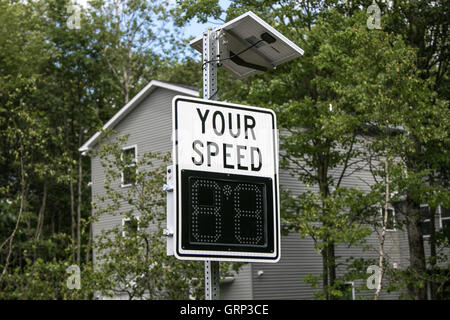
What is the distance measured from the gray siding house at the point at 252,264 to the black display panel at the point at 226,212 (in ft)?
54.2

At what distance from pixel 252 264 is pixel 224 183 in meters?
17.7

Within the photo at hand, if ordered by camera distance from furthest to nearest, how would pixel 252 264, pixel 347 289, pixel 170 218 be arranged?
1. pixel 252 264
2. pixel 347 289
3. pixel 170 218

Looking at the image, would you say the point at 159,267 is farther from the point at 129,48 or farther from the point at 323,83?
the point at 129,48

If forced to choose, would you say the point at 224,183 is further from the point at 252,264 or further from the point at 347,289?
the point at 252,264

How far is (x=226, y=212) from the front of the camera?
4828mm

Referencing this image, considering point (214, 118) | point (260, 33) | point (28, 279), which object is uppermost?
point (260, 33)

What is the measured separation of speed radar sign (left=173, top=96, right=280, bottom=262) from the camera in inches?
185

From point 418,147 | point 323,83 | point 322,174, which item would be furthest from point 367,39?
point 322,174

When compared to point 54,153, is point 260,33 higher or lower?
lower

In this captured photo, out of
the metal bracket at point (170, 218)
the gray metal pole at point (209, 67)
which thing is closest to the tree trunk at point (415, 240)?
the gray metal pole at point (209, 67)

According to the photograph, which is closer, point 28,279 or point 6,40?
point 28,279

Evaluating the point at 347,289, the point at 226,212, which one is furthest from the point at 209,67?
the point at 347,289

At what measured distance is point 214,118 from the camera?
496 cm

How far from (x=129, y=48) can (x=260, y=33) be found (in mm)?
32375
